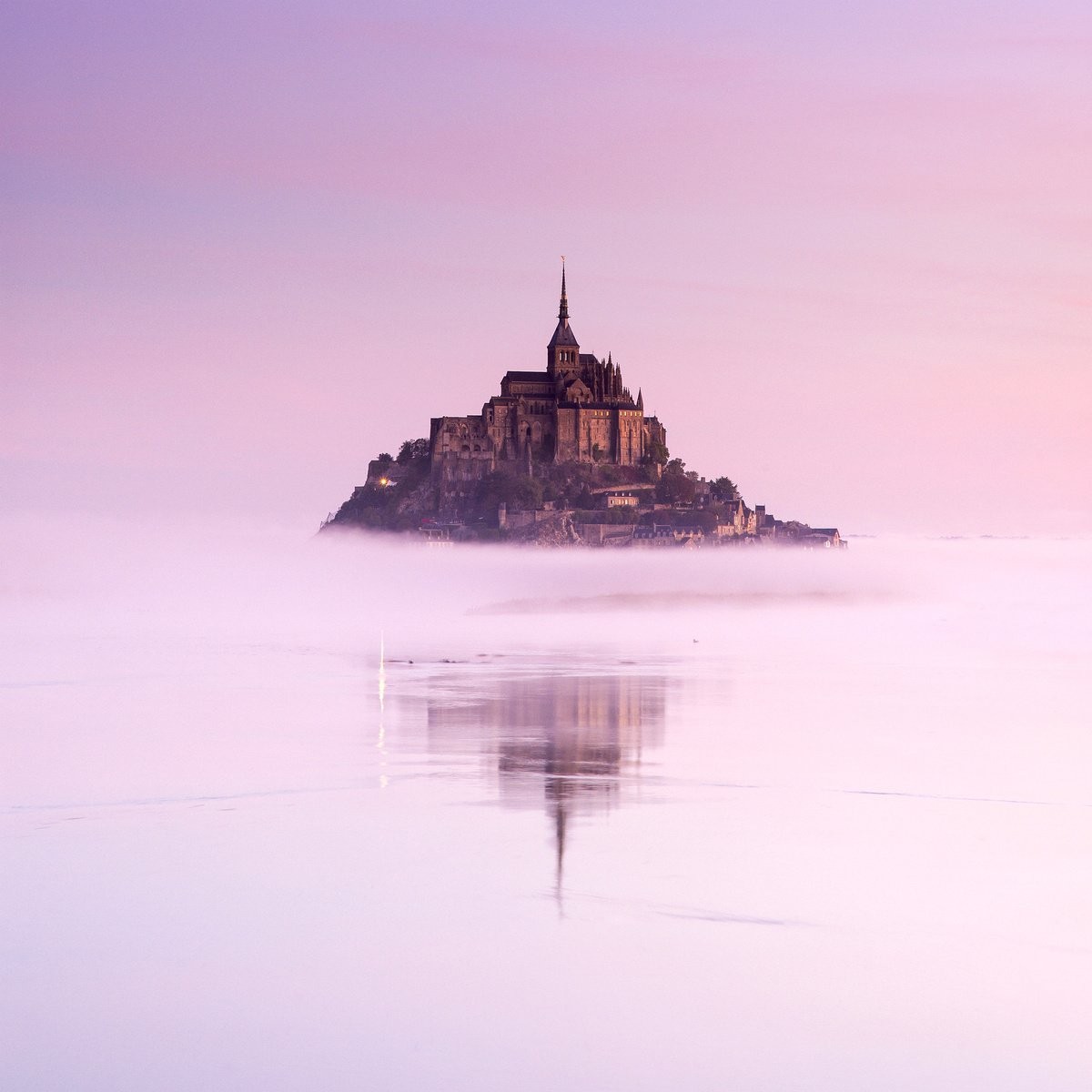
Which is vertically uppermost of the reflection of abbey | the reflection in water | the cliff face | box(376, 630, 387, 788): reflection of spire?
the reflection of abbey

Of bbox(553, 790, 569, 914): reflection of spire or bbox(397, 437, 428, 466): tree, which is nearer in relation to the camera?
bbox(553, 790, 569, 914): reflection of spire

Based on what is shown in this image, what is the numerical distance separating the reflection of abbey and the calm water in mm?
91487

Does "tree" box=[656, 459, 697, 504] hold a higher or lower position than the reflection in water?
higher

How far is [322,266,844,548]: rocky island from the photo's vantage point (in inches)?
4619

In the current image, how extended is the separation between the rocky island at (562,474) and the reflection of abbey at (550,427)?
7 cm

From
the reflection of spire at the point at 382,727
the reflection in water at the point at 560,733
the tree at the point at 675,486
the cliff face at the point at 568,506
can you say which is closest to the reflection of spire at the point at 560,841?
the reflection in water at the point at 560,733

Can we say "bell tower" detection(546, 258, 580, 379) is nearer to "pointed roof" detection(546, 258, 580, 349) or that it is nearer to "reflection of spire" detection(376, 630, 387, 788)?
"pointed roof" detection(546, 258, 580, 349)

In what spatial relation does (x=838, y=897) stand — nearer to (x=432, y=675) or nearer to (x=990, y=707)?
(x=990, y=707)

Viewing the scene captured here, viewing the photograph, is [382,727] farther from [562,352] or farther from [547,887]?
[562,352]

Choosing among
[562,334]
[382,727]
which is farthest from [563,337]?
[382,727]

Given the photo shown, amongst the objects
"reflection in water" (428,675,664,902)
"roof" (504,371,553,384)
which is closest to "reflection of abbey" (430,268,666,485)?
"roof" (504,371,553,384)

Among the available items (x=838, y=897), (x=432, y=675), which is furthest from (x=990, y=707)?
(x=838, y=897)

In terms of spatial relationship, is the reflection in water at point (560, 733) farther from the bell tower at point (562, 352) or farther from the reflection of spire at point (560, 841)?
the bell tower at point (562, 352)

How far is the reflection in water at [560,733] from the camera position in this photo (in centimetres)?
1519
